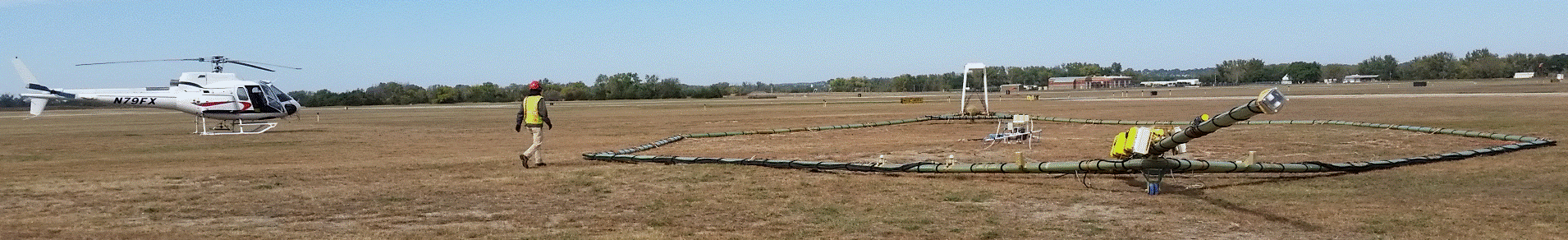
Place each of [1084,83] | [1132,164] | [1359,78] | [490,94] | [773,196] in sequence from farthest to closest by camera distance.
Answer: [1359,78] → [1084,83] → [490,94] → [773,196] → [1132,164]

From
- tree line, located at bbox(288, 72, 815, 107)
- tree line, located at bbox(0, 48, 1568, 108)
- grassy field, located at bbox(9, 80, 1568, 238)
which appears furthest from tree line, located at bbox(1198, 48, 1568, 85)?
grassy field, located at bbox(9, 80, 1568, 238)

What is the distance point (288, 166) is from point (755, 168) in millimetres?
7081

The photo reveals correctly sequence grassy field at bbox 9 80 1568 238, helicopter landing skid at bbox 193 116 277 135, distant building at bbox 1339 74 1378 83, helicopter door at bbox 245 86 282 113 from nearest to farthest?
grassy field at bbox 9 80 1568 238 → helicopter landing skid at bbox 193 116 277 135 → helicopter door at bbox 245 86 282 113 → distant building at bbox 1339 74 1378 83

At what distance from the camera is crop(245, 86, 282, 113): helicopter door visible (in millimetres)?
28703

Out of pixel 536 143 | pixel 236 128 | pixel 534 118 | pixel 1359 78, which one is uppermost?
pixel 534 118

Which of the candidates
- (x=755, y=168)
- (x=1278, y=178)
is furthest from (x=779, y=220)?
(x=1278, y=178)

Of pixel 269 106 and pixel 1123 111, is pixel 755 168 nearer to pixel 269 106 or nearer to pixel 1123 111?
pixel 269 106

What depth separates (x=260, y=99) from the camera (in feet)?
94.6

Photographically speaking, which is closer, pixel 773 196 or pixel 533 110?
pixel 773 196

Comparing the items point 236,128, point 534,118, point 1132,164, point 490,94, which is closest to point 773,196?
point 1132,164

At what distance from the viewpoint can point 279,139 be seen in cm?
2527

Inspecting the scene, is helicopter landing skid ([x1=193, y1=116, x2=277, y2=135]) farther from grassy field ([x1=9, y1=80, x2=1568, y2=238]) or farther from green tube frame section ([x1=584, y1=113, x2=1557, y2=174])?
green tube frame section ([x1=584, y1=113, x2=1557, y2=174])

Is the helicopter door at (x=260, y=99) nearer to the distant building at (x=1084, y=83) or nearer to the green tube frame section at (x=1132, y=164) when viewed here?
the green tube frame section at (x=1132, y=164)

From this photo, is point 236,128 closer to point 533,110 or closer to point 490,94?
point 533,110
